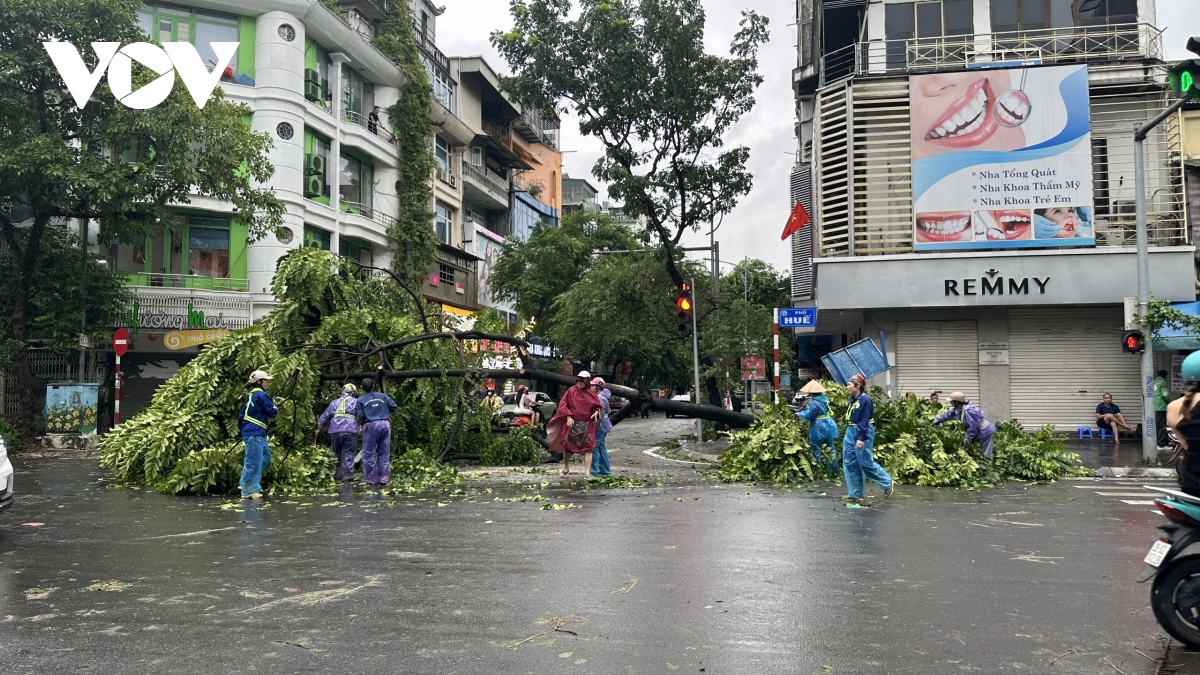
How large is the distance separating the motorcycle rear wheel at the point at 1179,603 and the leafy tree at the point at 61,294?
25580 millimetres

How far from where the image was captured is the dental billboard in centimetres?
2500

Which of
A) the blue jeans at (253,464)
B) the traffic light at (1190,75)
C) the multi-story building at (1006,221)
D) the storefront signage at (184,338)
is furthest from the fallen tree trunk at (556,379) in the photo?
the storefront signage at (184,338)

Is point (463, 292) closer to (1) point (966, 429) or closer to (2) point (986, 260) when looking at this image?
(2) point (986, 260)

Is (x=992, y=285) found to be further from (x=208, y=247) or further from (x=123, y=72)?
(x=208, y=247)

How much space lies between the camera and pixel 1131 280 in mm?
24438

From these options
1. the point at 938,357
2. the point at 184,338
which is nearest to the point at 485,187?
the point at 184,338

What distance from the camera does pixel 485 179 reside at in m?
51.3

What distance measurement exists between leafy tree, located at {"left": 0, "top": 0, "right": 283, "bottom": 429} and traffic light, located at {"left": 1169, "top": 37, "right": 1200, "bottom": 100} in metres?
21.7

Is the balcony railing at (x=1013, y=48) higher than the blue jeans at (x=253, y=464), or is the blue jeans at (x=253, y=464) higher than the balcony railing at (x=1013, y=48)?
the balcony railing at (x=1013, y=48)

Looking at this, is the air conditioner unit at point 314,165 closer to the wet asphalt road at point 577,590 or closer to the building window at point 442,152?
the building window at point 442,152

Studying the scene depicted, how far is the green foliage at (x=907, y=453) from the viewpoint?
15023 mm

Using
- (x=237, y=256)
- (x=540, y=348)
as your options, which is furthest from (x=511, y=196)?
(x=237, y=256)

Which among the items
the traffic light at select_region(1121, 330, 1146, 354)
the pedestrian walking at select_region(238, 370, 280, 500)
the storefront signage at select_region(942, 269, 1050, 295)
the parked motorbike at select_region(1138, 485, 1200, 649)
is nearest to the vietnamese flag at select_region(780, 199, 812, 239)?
the storefront signage at select_region(942, 269, 1050, 295)

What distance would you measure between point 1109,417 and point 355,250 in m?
26.7
